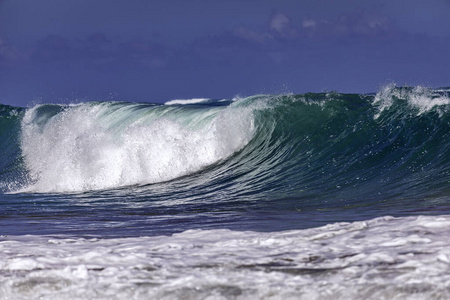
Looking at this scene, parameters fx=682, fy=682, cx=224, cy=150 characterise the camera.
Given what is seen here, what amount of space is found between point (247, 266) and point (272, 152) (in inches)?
321

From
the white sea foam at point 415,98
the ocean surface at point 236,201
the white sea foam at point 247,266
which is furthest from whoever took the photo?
the white sea foam at point 415,98

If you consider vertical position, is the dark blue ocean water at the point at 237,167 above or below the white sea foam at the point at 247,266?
above

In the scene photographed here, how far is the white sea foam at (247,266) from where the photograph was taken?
3.24 metres

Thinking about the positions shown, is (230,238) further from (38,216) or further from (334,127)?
(334,127)

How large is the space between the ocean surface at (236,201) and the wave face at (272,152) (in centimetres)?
4

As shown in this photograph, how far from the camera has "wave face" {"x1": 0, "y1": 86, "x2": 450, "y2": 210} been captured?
27.9 feet

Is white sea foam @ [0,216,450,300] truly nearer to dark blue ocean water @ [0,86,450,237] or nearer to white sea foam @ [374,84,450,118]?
dark blue ocean water @ [0,86,450,237]

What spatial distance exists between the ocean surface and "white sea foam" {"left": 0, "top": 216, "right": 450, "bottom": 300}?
0.04 ft

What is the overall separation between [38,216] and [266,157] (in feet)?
17.0

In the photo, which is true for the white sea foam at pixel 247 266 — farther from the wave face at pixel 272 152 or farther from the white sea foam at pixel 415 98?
the white sea foam at pixel 415 98

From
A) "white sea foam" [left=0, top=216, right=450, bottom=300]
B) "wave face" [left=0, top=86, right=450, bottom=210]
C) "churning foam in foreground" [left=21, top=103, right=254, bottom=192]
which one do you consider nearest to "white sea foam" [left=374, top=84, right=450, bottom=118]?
"wave face" [left=0, top=86, right=450, bottom=210]

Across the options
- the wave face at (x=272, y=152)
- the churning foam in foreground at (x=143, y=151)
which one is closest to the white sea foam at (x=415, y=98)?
the wave face at (x=272, y=152)

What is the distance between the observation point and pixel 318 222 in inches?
223

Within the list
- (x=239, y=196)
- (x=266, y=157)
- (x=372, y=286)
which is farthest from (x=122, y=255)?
(x=266, y=157)
